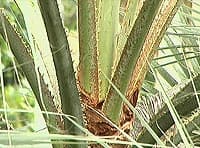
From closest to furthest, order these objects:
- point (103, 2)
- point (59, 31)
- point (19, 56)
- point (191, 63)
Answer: point (59, 31)
point (19, 56)
point (103, 2)
point (191, 63)

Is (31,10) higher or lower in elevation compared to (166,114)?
higher

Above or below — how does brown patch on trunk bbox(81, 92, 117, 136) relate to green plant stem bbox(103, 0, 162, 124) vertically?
below

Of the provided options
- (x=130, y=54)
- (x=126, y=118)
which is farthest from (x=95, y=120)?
(x=130, y=54)

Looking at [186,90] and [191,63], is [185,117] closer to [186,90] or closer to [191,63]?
[186,90]

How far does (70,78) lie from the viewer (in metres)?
0.79

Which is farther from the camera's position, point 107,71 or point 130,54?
point 107,71

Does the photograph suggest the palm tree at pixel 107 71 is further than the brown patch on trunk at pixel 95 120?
No

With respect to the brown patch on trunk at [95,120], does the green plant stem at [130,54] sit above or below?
above

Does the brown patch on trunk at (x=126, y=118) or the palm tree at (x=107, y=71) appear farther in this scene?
the brown patch on trunk at (x=126, y=118)

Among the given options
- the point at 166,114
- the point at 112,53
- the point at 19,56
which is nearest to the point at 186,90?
the point at 166,114

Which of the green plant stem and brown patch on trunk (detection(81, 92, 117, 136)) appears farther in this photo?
brown patch on trunk (detection(81, 92, 117, 136))

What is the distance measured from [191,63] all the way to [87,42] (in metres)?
0.38

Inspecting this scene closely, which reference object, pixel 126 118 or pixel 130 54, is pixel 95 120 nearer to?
pixel 126 118

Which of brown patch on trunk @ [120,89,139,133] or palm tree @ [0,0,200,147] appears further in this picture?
brown patch on trunk @ [120,89,139,133]
